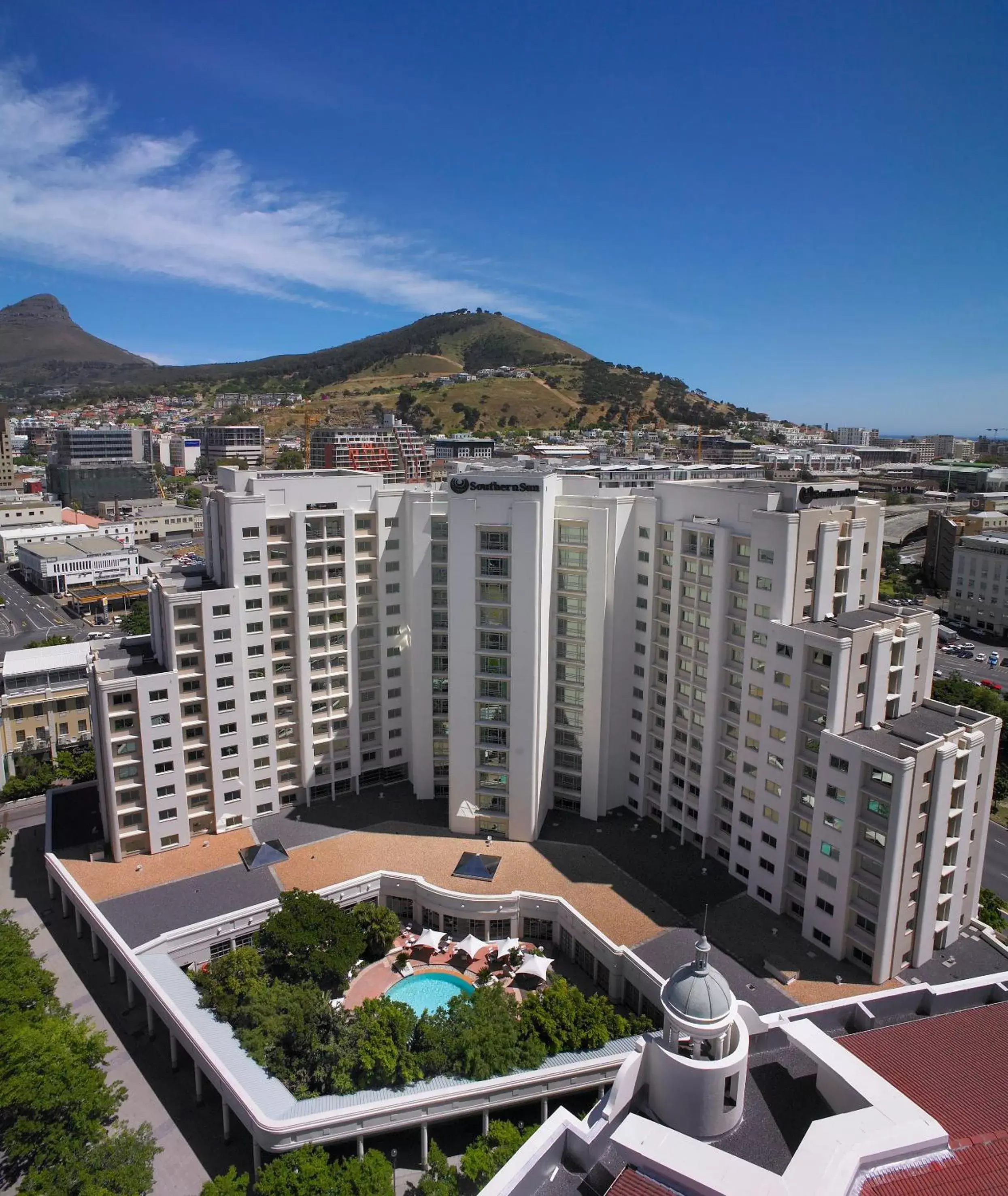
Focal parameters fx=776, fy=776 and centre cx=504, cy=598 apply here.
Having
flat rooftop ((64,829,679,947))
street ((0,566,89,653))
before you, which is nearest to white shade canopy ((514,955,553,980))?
flat rooftop ((64,829,679,947))

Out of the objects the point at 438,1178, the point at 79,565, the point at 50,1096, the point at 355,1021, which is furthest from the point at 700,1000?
the point at 79,565

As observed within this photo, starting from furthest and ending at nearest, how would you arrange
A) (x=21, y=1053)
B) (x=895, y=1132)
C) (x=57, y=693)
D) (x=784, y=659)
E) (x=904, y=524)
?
(x=904, y=524) < (x=57, y=693) < (x=784, y=659) < (x=21, y=1053) < (x=895, y=1132)

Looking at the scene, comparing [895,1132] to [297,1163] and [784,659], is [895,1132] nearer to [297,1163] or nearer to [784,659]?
[297,1163]

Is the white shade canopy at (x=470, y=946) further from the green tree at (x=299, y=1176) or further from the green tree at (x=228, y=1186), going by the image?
the green tree at (x=228, y=1186)

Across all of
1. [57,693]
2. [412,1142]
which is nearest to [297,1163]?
[412,1142]

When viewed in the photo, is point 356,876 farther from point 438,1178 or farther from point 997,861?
point 997,861

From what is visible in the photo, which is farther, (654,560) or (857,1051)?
(654,560)

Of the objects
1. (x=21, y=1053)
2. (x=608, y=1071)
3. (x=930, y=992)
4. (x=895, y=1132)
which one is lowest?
(x=608, y=1071)
